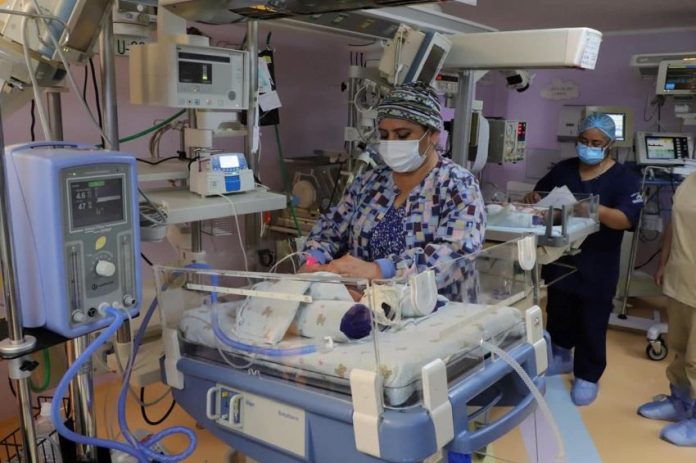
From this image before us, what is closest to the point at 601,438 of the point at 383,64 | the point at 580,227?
the point at 580,227

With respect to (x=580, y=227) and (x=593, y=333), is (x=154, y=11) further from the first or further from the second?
(x=593, y=333)

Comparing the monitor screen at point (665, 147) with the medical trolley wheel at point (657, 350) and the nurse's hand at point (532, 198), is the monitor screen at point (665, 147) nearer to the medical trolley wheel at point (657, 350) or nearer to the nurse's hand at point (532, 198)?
the medical trolley wheel at point (657, 350)

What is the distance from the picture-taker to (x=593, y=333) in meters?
3.04

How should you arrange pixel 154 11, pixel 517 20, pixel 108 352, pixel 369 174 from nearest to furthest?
pixel 108 352 → pixel 154 11 → pixel 369 174 → pixel 517 20

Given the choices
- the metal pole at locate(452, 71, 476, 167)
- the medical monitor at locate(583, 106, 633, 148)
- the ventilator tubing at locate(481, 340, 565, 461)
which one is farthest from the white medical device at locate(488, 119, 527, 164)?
the ventilator tubing at locate(481, 340, 565, 461)

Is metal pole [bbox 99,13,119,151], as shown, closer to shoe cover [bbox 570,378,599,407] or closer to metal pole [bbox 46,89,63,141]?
metal pole [bbox 46,89,63,141]

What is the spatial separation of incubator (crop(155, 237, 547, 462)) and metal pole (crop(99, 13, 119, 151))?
16.3 inches

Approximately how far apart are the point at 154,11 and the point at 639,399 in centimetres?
291

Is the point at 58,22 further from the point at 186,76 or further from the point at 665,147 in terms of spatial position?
the point at 665,147

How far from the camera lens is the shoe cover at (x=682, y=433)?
260 centimetres

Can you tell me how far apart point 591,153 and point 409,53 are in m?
1.30

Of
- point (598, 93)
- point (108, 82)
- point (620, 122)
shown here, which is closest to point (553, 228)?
point (108, 82)

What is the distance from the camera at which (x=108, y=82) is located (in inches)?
61.1

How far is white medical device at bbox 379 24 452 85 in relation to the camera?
2289mm
